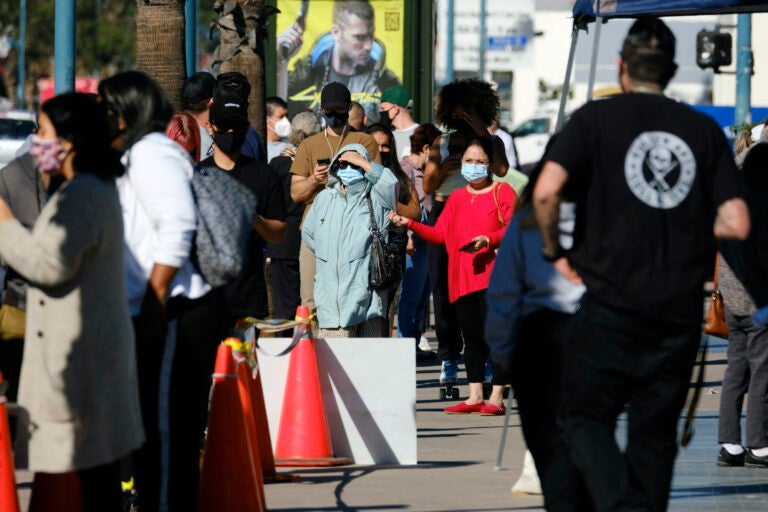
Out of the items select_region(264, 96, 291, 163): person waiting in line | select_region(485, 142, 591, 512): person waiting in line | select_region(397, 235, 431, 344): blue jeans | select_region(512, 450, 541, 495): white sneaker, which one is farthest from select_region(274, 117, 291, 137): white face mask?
select_region(485, 142, 591, 512): person waiting in line

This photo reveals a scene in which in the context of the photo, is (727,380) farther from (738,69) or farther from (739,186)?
(738,69)

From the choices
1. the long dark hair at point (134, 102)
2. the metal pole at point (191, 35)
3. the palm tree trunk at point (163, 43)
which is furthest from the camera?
the metal pole at point (191, 35)

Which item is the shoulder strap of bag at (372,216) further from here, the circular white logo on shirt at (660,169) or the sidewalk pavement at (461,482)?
the circular white logo on shirt at (660,169)

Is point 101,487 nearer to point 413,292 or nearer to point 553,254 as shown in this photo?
point 553,254

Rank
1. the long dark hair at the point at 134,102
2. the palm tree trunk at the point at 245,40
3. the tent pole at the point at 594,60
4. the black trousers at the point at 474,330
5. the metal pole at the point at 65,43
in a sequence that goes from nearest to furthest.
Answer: the long dark hair at the point at 134,102, the tent pole at the point at 594,60, the metal pole at the point at 65,43, the black trousers at the point at 474,330, the palm tree trunk at the point at 245,40

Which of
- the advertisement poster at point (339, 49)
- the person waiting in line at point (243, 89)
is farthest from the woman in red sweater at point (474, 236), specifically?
the advertisement poster at point (339, 49)

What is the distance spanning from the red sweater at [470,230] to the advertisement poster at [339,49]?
266 inches

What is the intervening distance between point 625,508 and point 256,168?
11.0ft

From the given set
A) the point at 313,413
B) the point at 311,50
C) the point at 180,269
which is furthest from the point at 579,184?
the point at 311,50

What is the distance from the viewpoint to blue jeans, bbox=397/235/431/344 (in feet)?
46.0

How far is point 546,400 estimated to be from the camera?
5801mm

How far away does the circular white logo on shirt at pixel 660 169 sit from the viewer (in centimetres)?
538

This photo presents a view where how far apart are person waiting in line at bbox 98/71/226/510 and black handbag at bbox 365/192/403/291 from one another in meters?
3.65

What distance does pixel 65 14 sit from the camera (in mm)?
9781
